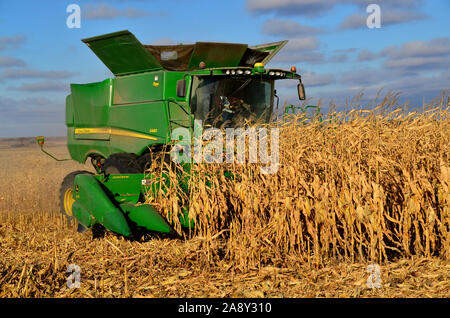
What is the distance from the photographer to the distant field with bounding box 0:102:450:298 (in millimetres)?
4285

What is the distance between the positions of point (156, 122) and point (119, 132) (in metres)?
1.04

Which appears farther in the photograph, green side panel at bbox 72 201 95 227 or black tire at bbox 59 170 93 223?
black tire at bbox 59 170 93 223

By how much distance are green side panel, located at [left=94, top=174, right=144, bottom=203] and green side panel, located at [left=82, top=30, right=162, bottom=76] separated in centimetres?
203

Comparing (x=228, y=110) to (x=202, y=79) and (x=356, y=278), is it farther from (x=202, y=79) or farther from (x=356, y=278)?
(x=356, y=278)

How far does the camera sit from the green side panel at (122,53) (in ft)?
24.4

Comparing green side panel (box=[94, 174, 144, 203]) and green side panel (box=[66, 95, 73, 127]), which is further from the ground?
green side panel (box=[66, 95, 73, 127])

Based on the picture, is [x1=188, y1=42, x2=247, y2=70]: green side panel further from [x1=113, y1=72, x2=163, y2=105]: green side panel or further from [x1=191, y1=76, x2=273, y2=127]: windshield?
[x1=191, y1=76, x2=273, y2=127]: windshield

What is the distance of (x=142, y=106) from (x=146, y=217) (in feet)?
7.56

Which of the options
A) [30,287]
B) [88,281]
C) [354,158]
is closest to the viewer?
[30,287]

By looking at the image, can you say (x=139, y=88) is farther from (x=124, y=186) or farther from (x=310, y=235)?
(x=310, y=235)

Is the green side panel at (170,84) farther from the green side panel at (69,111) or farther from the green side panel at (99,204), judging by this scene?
the green side panel at (69,111)

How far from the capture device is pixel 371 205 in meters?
4.84

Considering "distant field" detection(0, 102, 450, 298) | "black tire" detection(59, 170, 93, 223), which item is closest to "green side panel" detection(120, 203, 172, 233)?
"distant field" detection(0, 102, 450, 298)

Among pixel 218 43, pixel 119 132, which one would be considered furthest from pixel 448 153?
pixel 119 132
